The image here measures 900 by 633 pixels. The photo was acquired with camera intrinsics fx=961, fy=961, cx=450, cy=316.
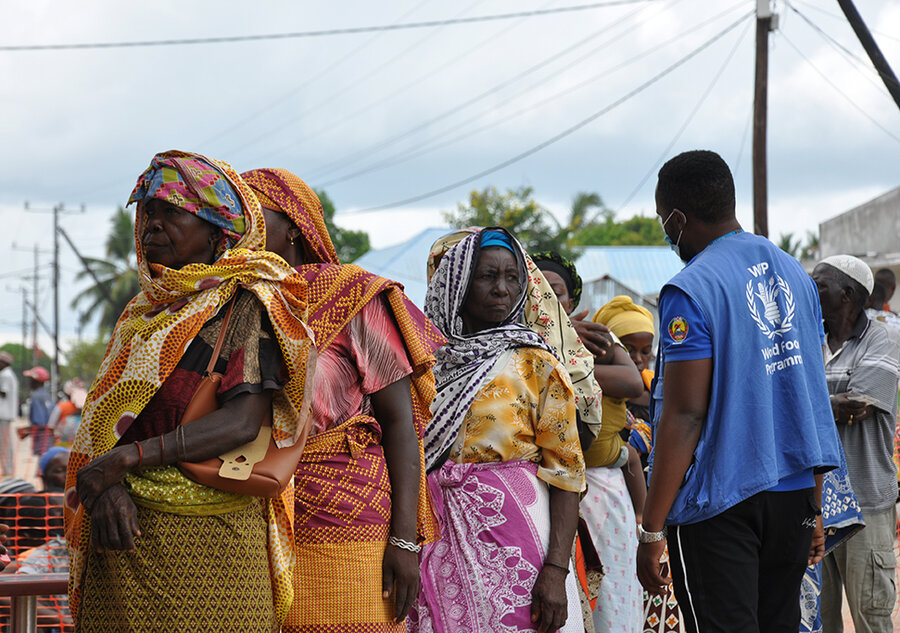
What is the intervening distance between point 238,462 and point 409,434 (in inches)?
24.1

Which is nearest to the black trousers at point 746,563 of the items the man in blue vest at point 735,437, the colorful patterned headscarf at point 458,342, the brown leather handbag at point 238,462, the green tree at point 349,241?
the man in blue vest at point 735,437

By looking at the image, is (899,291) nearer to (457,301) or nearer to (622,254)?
(622,254)

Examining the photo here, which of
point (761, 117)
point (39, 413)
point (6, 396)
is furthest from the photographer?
point (39, 413)

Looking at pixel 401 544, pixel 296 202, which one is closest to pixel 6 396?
pixel 296 202

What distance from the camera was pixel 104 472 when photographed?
7.09 feet

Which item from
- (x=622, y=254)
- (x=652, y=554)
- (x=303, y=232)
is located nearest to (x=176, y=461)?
(x=303, y=232)

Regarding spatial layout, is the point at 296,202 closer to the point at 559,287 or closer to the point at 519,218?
the point at 559,287

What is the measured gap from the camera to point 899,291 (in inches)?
832

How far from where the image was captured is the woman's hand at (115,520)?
2.15 meters

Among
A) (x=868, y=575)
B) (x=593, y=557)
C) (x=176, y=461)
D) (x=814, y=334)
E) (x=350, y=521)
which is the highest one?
(x=814, y=334)

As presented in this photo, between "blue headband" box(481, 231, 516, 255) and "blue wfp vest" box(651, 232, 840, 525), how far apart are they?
76cm

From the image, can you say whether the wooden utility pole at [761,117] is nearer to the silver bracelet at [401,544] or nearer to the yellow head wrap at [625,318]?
the yellow head wrap at [625,318]

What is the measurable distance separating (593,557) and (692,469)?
A: 0.92m

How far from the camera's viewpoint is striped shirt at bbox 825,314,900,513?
4.55m
